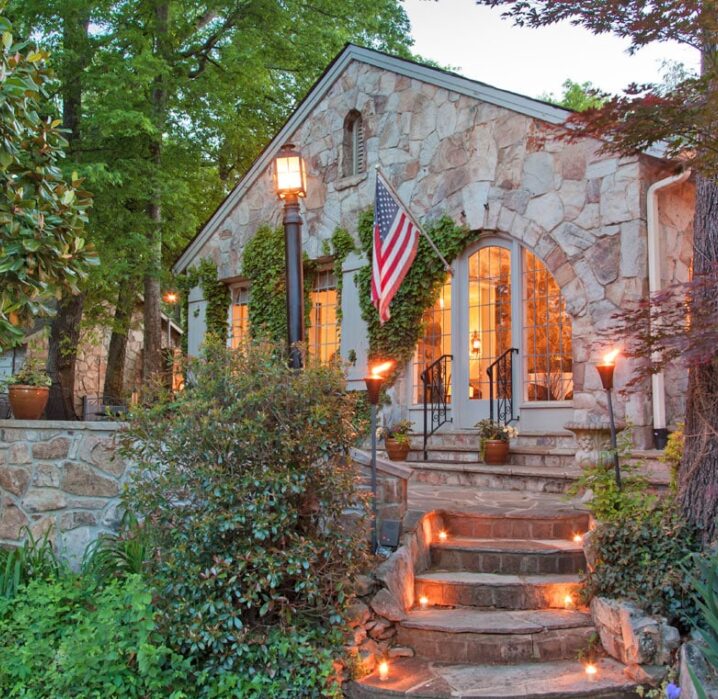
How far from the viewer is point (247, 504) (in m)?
3.71

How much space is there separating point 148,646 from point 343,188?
25.1 feet

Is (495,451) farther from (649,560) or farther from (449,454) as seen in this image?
(649,560)

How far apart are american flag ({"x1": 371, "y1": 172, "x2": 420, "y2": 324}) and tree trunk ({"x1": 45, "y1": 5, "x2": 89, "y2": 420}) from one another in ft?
14.2

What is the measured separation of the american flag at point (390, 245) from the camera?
7.90 metres

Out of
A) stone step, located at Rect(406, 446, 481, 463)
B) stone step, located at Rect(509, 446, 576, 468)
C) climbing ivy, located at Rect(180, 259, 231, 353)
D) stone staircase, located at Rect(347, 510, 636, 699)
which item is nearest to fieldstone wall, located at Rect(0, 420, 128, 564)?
stone staircase, located at Rect(347, 510, 636, 699)

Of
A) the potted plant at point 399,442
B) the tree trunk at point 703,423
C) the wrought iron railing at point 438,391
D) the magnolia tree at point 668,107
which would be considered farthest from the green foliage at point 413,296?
the magnolia tree at point 668,107

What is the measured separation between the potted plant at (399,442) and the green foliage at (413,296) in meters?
0.82

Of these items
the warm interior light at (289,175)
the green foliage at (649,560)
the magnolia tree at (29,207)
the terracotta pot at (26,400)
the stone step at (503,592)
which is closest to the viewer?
the green foliage at (649,560)

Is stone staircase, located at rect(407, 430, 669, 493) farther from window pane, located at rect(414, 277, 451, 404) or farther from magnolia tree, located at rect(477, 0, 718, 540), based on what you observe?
magnolia tree, located at rect(477, 0, 718, 540)

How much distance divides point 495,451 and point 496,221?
2622 mm

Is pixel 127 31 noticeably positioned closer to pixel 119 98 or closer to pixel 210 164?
pixel 119 98

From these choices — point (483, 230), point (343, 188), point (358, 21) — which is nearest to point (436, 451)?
point (483, 230)

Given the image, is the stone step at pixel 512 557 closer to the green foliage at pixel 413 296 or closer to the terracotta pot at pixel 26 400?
the terracotta pot at pixel 26 400

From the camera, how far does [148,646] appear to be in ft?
11.1
